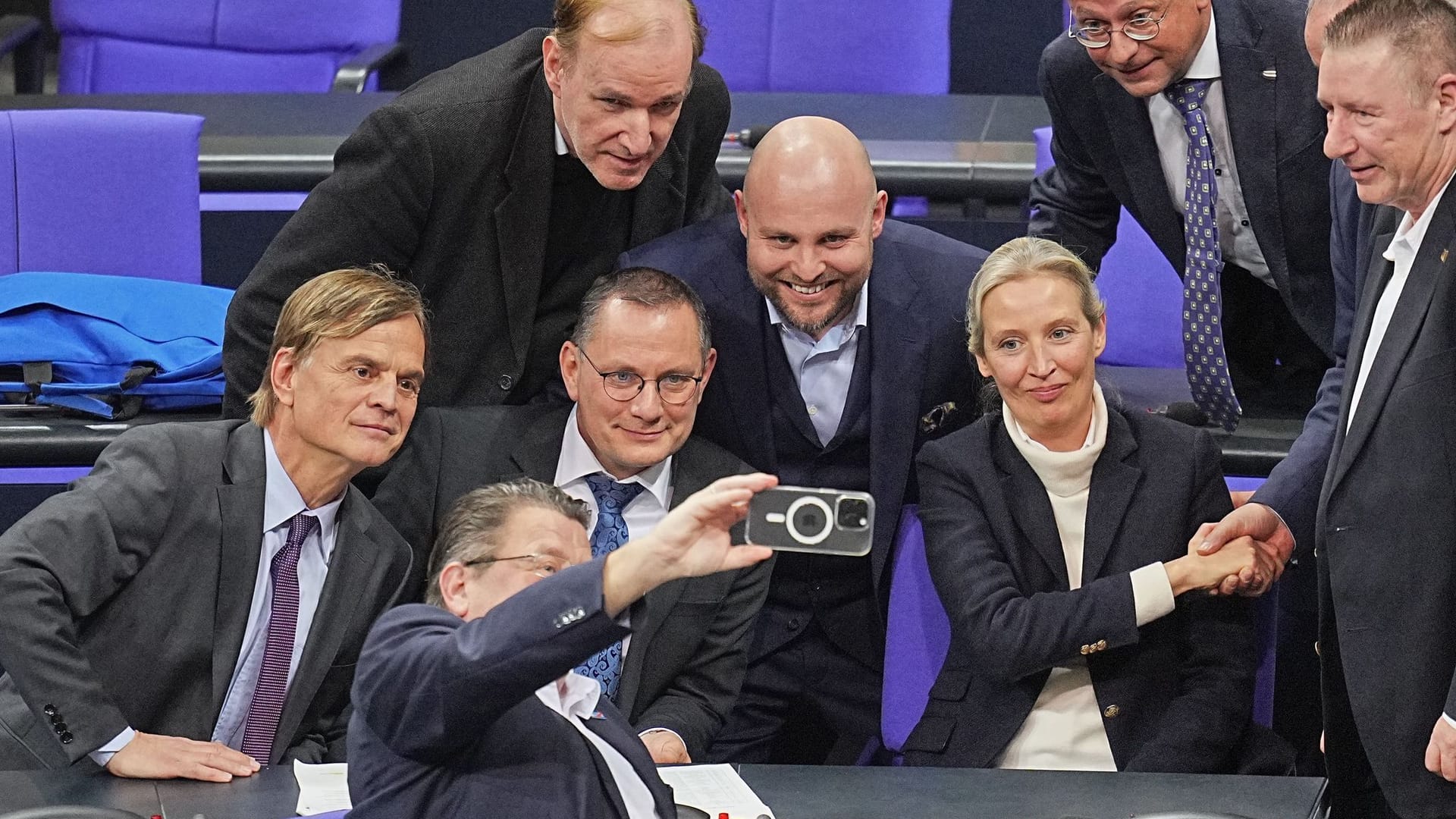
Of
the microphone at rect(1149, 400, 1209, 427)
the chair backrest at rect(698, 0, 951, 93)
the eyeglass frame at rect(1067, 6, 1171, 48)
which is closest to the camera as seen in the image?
the eyeglass frame at rect(1067, 6, 1171, 48)

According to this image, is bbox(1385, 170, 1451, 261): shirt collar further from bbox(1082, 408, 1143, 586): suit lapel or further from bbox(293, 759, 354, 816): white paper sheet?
bbox(293, 759, 354, 816): white paper sheet

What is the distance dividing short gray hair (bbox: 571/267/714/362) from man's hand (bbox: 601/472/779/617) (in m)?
1.12

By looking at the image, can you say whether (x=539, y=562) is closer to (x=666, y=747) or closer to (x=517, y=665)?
(x=517, y=665)

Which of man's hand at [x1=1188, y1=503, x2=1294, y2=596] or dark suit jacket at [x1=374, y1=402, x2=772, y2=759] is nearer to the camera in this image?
man's hand at [x1=1188, y1=503, x2=1294, y2=596]

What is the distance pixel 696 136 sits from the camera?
3207 mm

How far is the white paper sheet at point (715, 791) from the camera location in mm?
2209

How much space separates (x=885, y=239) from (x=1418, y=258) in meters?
1.01

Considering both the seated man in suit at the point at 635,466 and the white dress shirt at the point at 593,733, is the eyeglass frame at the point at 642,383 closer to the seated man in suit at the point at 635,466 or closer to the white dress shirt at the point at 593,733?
the seated man in suit at the point at 635,466

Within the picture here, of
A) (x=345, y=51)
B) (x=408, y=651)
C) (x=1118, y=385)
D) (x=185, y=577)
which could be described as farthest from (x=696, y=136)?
(x=345, y=51)

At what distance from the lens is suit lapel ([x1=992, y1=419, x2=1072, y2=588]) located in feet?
8.93

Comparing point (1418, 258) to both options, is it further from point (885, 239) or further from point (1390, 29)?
point (885, 239)

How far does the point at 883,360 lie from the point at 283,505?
968mm

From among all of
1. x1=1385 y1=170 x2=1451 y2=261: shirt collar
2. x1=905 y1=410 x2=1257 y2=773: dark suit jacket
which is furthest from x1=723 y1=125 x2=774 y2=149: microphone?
x1=1385 y1=170 x2=1451 y2=261: shirt collar

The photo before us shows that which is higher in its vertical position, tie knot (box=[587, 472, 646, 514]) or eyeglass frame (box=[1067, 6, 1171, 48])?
eyeglass frame (box=[1067, 6, 1171, 48])
